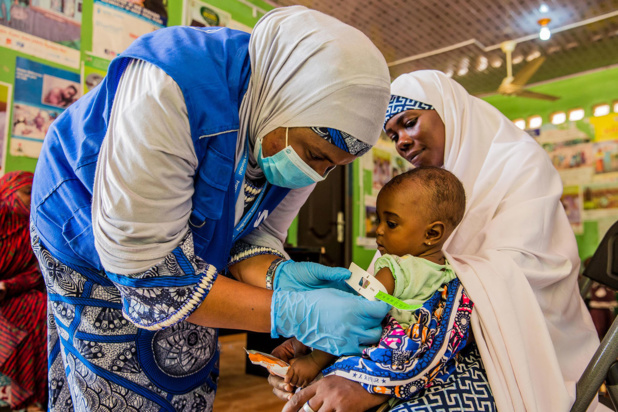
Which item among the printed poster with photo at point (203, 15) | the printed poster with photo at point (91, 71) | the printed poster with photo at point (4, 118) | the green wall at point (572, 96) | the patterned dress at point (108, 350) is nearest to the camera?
the patterned dress at point (108, 350)

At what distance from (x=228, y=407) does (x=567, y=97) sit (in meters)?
6.96

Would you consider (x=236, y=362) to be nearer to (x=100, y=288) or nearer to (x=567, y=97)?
(x=100, y=288)

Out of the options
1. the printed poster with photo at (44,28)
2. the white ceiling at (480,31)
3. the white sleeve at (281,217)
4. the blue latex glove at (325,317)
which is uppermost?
the white ceiling at (480,31)

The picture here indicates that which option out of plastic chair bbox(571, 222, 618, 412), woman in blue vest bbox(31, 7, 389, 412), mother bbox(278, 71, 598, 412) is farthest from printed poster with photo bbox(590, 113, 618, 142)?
woman in blue vest bbox(31, 7, 389, 412)

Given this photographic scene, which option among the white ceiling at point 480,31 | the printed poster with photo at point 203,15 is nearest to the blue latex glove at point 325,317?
the printed poster with photo at point 203,15

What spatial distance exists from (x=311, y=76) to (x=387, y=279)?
0.53 metres

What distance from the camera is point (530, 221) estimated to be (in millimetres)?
1311

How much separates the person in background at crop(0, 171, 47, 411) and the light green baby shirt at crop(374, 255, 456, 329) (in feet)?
7.63

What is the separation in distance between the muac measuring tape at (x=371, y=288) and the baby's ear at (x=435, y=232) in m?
0.29

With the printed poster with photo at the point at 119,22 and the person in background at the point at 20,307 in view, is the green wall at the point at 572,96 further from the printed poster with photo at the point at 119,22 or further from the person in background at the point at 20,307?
the person in background at the point at 20,307

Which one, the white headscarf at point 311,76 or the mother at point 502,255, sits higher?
the white headscarf at point 311,76

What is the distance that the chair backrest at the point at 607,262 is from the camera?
1.50 meters

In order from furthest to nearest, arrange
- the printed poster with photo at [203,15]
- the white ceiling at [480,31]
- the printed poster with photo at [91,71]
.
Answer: the white ceiling at [480,31], the printed poster with photo at [203,15], the printed poster with photo at [91,71]

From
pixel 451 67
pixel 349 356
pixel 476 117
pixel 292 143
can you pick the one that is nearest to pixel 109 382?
pixel 349 356
